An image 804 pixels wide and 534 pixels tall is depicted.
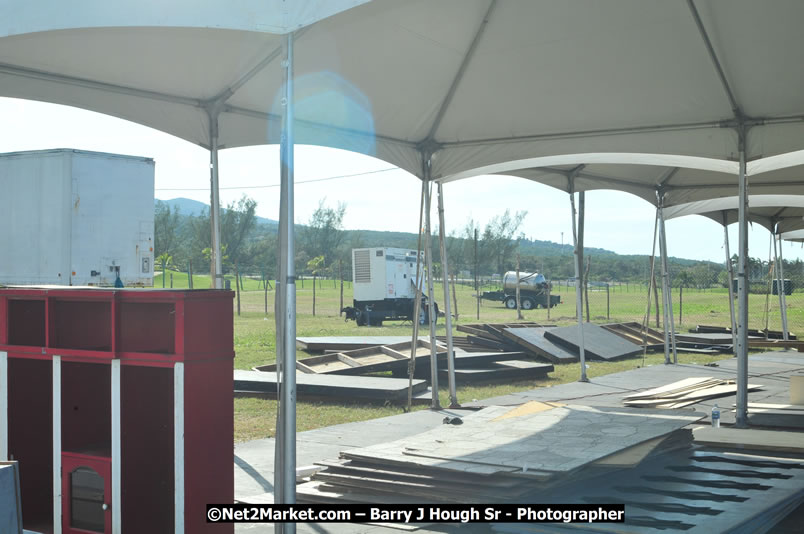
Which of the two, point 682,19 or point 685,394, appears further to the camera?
point 685,394

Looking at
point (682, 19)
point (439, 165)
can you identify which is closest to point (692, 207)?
point (439, 165)

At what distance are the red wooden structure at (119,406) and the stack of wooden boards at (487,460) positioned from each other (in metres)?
1.47

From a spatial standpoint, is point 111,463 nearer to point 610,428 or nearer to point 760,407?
point 610,428

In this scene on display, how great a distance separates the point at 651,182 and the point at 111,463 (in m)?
12.6

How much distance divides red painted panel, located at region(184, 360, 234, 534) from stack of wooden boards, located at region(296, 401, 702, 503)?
4.51 ft

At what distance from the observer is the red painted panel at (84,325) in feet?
17.3

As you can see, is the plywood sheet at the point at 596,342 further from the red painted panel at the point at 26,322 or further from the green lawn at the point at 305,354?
the red painted panel at the point at 26,322

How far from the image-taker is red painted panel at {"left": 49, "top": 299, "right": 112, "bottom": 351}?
529 centimetres

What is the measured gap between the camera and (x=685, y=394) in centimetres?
1193

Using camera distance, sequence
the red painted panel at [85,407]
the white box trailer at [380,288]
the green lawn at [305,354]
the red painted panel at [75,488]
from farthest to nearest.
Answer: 1. the white box trailer at [380,288]
2. the green lawn at [305,354]
3. the red painted panel at [85,407]
4. the red painted panel at [75,488]

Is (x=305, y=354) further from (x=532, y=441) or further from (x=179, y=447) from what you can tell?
(x=179, y=447)

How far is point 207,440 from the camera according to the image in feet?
15.8

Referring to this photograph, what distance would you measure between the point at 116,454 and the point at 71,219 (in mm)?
8999

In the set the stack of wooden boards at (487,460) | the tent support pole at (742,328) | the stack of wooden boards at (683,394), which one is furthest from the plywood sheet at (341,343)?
the stack of wooden boards at (487,460)
